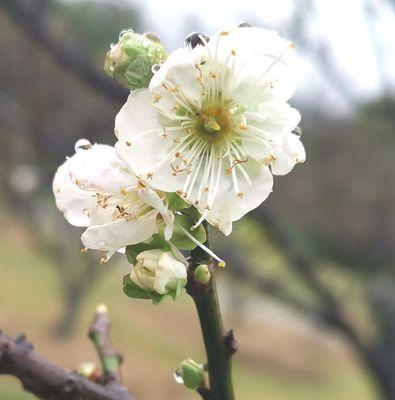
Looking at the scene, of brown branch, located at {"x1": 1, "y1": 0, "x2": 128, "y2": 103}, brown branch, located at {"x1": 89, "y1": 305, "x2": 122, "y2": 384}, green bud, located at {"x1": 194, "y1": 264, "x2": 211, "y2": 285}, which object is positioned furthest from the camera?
brown branch, located at {"x1": 1, "y1": 0, "x2": 128, "y2": 103}

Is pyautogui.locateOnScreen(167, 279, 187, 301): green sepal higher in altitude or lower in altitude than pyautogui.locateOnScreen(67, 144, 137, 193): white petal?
lower

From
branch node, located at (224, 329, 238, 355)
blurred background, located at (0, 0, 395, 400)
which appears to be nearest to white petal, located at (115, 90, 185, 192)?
branch node, located at (224, 329, 238, 355)

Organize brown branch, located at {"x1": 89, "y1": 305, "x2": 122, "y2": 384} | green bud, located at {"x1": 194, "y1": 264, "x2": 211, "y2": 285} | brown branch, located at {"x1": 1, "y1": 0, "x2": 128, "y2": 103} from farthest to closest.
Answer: brown branch, located at {"x1": 1, "y1": 0, "x2": 128, "y2": 103} < brown branch, located at {"x1": 89, "y1": 305, "x2": 122, "y2": 384} < green bud, located at {"x1": 194, "y1": 264, "x2": 211, "y2": 285}

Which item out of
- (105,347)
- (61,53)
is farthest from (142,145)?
(61,53)

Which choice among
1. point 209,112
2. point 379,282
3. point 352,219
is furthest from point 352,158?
point 209,112

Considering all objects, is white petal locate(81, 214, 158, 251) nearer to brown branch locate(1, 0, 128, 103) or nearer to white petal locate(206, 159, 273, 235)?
white petal locate(206, 159, 273, 235)

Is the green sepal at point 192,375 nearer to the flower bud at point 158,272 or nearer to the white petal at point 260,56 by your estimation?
the flower bud at point 158,272

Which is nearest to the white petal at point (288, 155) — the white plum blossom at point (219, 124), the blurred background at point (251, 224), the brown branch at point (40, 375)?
the white plum blossom at point (219, 124)

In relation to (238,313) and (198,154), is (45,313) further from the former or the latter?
(198,154)
